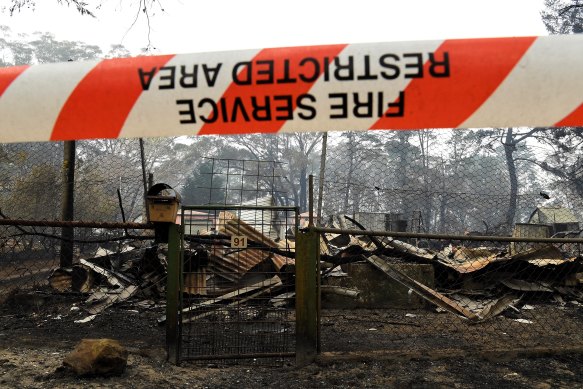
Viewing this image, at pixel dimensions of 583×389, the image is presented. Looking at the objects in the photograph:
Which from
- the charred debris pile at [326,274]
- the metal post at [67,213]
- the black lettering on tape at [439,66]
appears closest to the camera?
the black lettering on tape at [439,66]

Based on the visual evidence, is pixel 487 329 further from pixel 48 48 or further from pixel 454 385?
pixel 48 48

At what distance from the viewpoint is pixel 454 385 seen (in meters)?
3.84

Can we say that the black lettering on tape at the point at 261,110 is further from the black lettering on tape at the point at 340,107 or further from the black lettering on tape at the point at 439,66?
the black lettering on tape at the point at 439,66

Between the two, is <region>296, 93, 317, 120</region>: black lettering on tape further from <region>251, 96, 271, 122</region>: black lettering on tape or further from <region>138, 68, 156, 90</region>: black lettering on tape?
<region>138, 68, 156, 90</region>: black lettering on tape

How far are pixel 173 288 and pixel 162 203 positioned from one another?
80cm

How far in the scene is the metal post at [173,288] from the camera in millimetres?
3996

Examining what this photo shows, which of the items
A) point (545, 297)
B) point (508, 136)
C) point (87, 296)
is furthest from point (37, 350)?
point (508, 136)

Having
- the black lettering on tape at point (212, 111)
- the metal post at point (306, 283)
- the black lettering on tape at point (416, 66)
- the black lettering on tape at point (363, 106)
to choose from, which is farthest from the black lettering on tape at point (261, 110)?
the metal post at point (306, 283)

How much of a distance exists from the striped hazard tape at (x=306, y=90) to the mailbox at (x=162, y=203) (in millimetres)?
2314

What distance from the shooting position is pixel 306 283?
405 cm

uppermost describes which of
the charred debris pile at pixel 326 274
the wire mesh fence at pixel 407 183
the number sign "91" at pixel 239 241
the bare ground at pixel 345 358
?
the wire mesh fence at pixel 407 183

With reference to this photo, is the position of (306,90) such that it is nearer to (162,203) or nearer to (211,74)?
(211,74)

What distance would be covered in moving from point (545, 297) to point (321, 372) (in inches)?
225

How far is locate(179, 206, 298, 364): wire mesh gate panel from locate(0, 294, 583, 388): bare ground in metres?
0.33
